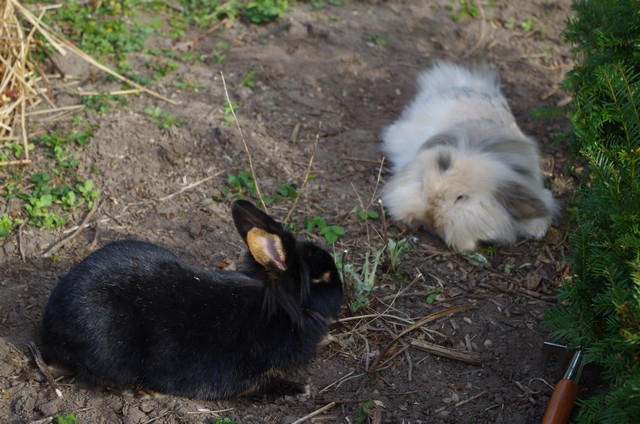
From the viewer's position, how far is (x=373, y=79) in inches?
274

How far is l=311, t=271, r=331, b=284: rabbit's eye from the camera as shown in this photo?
12.7ft

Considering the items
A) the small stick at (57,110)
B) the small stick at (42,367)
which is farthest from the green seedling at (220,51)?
the small stick at (42,367)

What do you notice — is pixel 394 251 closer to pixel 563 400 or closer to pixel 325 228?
pixel 325 228

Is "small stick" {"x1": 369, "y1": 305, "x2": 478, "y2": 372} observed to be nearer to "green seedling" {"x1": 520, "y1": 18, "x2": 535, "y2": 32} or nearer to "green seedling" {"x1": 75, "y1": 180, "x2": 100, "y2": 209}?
"green seedling" {"x1": 75, "y1": 180, "x2": 100, "y2": 209}

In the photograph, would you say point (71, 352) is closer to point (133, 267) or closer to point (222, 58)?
point (133, 267)

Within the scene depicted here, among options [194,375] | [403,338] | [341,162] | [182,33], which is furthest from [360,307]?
[182,33]

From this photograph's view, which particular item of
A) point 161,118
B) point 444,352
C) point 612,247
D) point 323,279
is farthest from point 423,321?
point 161,118

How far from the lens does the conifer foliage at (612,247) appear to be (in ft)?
8.57

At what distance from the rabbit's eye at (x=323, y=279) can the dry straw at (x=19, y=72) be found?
2686mm

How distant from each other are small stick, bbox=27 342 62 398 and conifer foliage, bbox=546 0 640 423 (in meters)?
2.43

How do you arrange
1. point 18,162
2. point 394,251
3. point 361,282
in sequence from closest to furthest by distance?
point 361,282 < point 394,251 < point 18,162

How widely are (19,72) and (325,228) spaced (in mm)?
2777

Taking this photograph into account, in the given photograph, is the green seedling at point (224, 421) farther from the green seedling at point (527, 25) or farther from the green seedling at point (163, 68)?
the green seedling at point (527, 25)

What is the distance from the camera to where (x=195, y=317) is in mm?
3619
